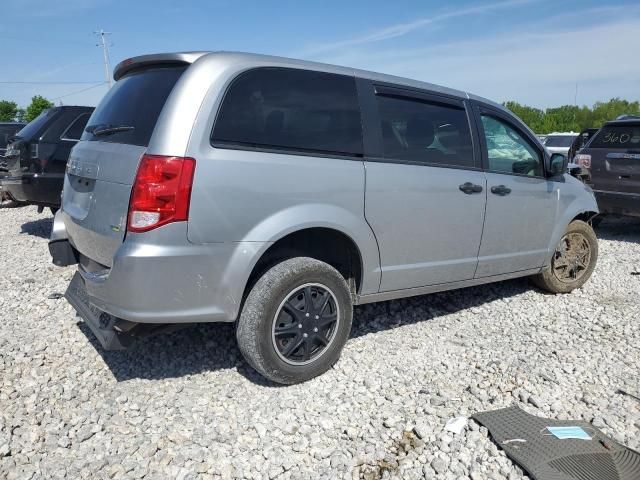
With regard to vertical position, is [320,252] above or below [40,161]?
below

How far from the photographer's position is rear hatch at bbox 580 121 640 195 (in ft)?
25.0

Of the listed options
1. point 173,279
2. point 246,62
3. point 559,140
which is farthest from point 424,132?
point 559,140

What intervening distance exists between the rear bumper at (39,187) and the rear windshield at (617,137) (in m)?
7.72

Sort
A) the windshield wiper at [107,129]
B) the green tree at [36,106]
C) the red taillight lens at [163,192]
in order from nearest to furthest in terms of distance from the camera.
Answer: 1. the red taillight lens at [163,192]
2. the windshield wiper at [107,129]
3. the green tree at [36,106]

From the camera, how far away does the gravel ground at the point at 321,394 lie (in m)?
2.73

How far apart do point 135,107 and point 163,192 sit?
796 mm

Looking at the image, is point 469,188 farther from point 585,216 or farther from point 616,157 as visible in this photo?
point 616,157

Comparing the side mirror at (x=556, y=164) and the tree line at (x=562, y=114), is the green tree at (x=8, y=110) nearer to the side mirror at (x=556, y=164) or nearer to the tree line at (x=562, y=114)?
the tree line at (x=562, y=114)

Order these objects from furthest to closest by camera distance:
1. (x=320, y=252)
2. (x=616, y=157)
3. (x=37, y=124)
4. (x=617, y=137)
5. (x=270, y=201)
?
(x=617, y=137), (x=616, y=157), (x=37, y=124), (x=320, y=252), (x=270, y=201)

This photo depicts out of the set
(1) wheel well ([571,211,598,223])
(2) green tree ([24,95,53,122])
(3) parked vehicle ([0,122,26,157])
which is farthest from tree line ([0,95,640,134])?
(1) wheel well ([571,211,598,223])

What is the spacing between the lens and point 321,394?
3.37 metres

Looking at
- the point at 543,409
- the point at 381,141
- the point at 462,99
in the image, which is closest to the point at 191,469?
the point at 543,409

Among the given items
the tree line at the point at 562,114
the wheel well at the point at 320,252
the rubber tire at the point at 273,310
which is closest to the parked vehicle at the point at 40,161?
the wheel well at the point at 320,252

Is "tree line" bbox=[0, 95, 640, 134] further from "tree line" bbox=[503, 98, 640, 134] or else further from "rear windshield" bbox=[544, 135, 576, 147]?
"rear windshield" bbox=[544, 135, 576, 147]
